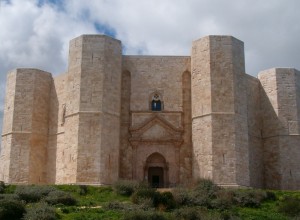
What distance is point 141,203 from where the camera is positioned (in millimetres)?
18250

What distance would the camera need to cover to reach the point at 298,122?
27.9 m

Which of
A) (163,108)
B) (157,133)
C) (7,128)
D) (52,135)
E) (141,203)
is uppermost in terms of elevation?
(163,108)

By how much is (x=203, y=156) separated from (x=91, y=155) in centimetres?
550

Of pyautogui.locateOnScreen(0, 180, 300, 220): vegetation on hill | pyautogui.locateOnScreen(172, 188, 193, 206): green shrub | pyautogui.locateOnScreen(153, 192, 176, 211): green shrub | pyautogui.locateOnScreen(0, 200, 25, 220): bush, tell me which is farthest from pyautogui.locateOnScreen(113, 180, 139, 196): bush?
pyautogui.locateOnScreen(0, 200, 25, 220): bush

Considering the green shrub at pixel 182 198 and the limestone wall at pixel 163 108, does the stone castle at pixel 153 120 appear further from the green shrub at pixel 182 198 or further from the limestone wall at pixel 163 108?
the green shrub at pixel 182 198

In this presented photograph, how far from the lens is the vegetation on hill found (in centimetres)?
1616

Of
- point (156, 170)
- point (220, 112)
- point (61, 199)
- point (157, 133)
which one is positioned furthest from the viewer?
point (156, 170)

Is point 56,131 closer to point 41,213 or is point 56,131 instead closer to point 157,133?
point 157,133

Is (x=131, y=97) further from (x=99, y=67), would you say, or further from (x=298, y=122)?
(x=298, y=122)

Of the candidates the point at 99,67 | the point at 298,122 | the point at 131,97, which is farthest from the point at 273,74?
the point at 99,67

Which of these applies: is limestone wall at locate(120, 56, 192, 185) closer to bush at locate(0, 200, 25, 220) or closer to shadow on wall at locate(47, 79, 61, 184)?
shadow on wall at locate(47, 79, 61, 184)

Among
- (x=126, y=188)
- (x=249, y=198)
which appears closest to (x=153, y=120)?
Answer: (x=126, y=188)

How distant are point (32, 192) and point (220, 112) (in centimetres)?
1006

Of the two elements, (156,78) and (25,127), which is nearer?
(156,78)
